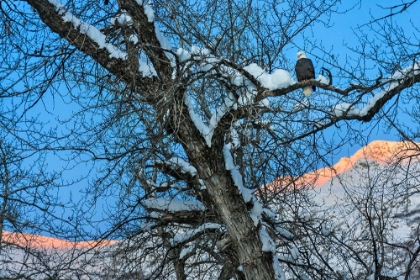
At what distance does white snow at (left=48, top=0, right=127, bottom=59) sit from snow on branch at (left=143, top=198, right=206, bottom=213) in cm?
247

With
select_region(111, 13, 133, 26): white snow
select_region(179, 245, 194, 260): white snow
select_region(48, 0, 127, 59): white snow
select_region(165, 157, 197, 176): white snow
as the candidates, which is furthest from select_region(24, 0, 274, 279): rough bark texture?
select_region(179, 245, 194, 260): white snow

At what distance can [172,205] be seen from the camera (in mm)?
7113

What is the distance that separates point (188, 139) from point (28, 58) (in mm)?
2604

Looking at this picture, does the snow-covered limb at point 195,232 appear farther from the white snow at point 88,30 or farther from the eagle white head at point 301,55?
the eagle white head at point 301,55

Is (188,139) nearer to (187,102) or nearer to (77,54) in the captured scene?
(187,102)

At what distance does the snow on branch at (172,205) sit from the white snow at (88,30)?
8.09 feet

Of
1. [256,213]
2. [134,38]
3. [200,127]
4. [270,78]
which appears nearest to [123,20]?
[134,38]

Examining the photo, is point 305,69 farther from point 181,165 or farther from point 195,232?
point 195,232

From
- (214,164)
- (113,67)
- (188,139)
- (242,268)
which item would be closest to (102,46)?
(113,67)

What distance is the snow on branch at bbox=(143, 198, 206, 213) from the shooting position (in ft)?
23.1

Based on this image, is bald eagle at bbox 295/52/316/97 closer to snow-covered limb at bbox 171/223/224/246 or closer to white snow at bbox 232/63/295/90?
white snow at bbox 232/63/295/90

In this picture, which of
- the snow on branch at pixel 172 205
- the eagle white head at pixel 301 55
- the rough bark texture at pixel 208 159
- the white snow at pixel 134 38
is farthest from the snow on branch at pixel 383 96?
the white snow at pixel 134 38

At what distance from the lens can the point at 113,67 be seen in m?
5.78

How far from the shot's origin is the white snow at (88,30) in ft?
18.5
